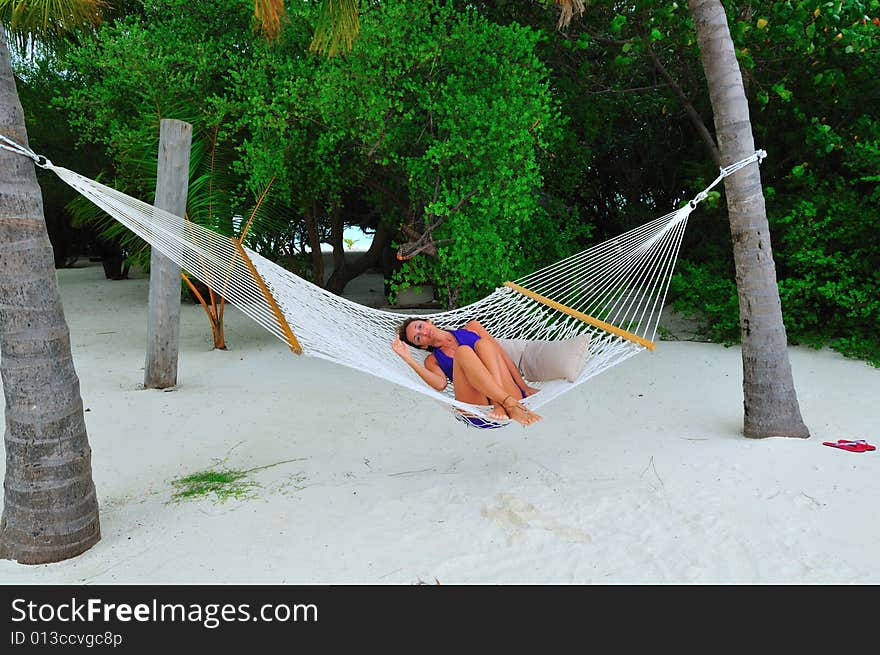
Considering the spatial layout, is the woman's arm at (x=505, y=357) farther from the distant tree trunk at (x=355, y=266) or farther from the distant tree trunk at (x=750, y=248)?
the distant tree trunk at (x=355, y=266)

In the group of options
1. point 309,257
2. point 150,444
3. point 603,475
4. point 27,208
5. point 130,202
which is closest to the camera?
point 27,208

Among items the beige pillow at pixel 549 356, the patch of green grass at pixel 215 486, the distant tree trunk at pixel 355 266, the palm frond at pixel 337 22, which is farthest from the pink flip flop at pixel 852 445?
Answer: the distant tree trunk at pixel 355 266

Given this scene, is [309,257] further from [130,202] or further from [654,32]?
[130,202]

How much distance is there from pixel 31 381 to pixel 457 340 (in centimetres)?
133

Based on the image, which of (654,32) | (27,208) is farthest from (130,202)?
(654,32)

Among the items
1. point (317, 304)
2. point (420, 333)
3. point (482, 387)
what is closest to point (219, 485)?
point (317, 304)

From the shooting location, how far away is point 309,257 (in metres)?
6.87

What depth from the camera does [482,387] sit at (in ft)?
7.47

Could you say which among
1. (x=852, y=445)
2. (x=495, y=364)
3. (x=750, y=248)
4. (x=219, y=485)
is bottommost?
(x=219, y=485)

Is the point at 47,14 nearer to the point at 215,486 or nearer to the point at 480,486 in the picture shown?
the point at 215,486

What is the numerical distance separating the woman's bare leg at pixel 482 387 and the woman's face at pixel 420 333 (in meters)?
0.13

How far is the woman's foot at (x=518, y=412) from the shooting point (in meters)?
2.16

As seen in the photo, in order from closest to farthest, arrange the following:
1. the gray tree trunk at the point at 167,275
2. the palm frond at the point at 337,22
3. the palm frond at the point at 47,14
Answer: the palm frond at the point at 337,22 → the gray tree trunk at the point at 167,275 → the palm frond at the point at 47,14
